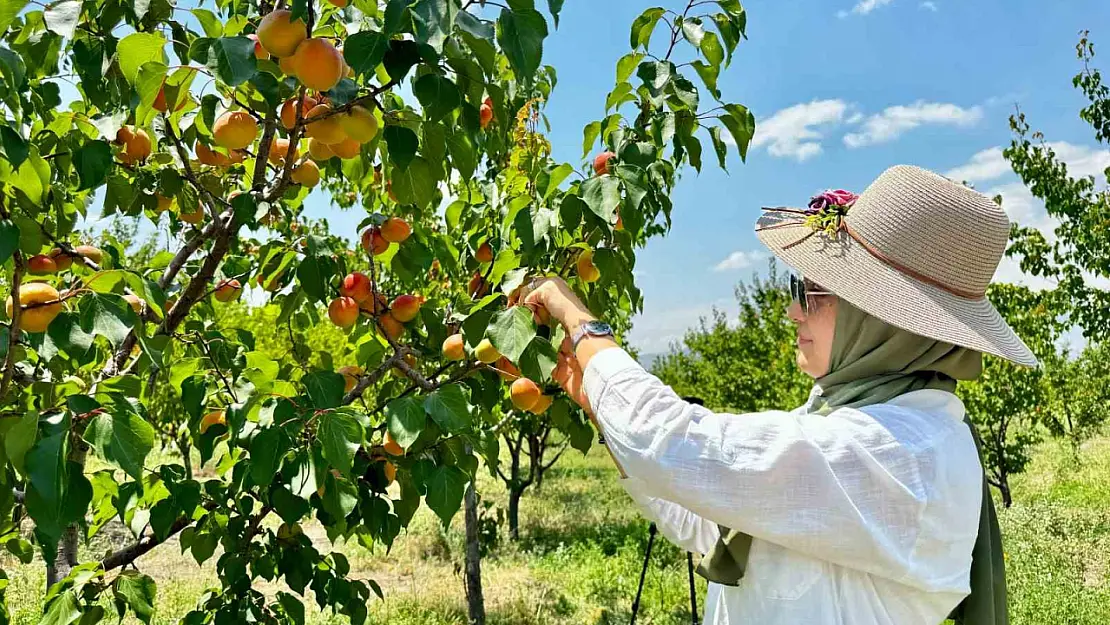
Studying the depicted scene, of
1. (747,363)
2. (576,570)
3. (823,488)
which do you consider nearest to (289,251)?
(823,488)

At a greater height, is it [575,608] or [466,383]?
[466,383]

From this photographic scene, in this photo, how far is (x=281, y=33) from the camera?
3.88 ft

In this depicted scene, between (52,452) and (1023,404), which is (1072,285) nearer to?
(1023,404)

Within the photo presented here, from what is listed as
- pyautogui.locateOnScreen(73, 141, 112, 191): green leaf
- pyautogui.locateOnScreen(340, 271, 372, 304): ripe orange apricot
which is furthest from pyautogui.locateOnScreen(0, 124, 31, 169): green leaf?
pyautogui.locateOnScreen(340, 271, 372, 304): ripe orange apricot

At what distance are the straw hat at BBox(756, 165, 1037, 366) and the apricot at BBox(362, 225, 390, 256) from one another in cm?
87

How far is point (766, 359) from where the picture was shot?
1499cm

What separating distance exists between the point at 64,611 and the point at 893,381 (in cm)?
169

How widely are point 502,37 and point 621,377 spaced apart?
1.64ft

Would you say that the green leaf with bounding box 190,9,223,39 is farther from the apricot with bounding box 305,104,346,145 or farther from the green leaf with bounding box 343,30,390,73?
the green leaf with bounding box 343,30,390,73

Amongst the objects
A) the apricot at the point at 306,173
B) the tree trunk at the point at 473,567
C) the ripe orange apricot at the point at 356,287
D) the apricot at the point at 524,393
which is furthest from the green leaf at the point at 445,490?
the tree trunk at the point at 473,567

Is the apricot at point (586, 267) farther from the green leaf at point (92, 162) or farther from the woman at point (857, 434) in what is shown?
the green leaf at point (92, 162)

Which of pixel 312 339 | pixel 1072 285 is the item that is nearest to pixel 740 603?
pixel 1072 285

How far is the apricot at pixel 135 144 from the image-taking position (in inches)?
67.7

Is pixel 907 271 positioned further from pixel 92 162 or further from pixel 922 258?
pixel 92 162
